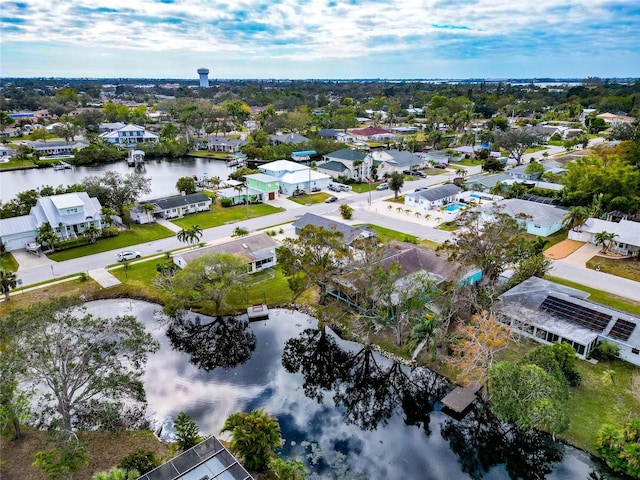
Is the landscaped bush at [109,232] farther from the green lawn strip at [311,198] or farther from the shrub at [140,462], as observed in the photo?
the shrub at [140,462]

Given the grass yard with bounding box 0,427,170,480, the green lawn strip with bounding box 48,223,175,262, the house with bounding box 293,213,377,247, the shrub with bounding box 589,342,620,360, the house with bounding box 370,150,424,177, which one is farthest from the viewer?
the house with bounding box 370,150,424,177

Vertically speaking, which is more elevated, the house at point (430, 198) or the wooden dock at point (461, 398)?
the house at point (430, 198)

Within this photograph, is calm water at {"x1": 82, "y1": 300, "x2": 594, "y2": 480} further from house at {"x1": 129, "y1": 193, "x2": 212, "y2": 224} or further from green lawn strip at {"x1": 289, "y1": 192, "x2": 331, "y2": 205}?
green lawn strip at {"x1": 289, "y1": 192, "x2": 331, "y2": 205}

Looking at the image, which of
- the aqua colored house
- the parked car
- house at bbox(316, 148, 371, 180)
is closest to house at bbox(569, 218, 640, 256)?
house at bbox(316, 148, 371, 180)

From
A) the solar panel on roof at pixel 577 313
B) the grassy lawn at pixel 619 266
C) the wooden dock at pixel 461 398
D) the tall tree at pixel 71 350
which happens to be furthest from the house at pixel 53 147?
the grassy lawn at pixel 619 266

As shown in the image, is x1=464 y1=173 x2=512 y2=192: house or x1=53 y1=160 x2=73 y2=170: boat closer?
x1=464 y1=173 x2=512 y2=192: house

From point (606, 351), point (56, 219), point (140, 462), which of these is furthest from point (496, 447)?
point (56, 219)

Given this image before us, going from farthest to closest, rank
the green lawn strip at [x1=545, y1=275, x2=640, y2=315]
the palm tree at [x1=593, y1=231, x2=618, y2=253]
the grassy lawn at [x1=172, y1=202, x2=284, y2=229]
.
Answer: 1. the grassy lawn at [x1=172, y1=202, x2=284, y2=229]
2. the palm tree at [x1=593, y1=231, x2=618, y2=253]
3. the green lawn strip at [x1=545, y1=275, x2=640, y2=315]

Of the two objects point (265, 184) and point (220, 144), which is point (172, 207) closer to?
point (265, 184)
